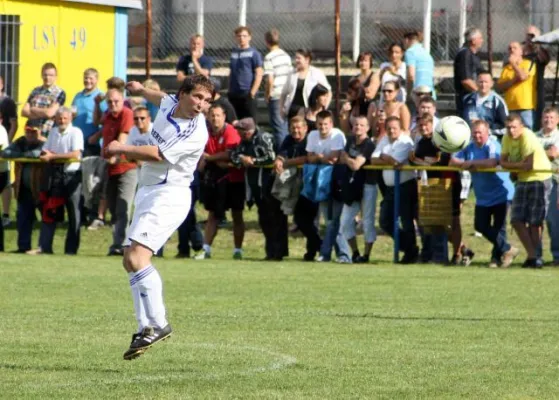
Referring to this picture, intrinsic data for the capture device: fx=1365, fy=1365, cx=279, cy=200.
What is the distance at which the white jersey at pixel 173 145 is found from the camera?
9.13 metres

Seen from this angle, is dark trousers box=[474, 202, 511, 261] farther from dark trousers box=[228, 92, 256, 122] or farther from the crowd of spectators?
dark trousers box=[228, 92, 256, 122]

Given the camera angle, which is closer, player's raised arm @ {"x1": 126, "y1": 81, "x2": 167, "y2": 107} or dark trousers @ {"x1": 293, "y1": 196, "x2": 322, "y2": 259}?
player's raised arm @ {"x1": 126, "y1": 81, "x2": 167, "y2": 107}

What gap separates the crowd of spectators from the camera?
688 inches

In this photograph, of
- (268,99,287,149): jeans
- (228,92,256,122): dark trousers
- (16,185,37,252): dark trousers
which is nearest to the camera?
(16,185,37,252): dark trousers

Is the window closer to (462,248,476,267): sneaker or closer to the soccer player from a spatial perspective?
(462,248,476,267): sneaker

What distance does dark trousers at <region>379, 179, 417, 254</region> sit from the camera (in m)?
17.8

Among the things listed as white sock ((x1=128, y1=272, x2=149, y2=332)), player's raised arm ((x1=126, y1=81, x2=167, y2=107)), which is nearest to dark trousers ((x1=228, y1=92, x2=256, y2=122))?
player's raised arm ((x1=126, y1=81, x2=167, y2=107))

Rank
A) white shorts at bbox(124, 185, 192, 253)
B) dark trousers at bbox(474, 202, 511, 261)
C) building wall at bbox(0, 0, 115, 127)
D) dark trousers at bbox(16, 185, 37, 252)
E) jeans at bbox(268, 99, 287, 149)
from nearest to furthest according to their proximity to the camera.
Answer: white shorts at bbox(124, 185, 192, 253) < dark trousers at bbox(474, 202, 511, 261) < dark trousers at bbox(16, 185, 37, 252) < jeans at bbox(268, 99, 287, 149) < building wall at bbox(0, 0, 115, 127)

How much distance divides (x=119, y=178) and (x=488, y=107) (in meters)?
5.19

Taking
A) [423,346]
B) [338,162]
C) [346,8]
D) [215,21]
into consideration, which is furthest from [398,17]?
[423,346]

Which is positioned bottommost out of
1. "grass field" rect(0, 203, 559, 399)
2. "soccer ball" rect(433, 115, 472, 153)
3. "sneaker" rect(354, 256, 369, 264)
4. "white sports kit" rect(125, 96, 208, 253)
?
"grass field" rect(0, 203, 559, 399)

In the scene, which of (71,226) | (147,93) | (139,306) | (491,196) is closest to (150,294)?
(139,306)

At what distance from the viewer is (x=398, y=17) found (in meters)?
24.8

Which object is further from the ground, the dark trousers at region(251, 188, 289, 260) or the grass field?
the dark trousers at region(251, 188, 289, 260)
